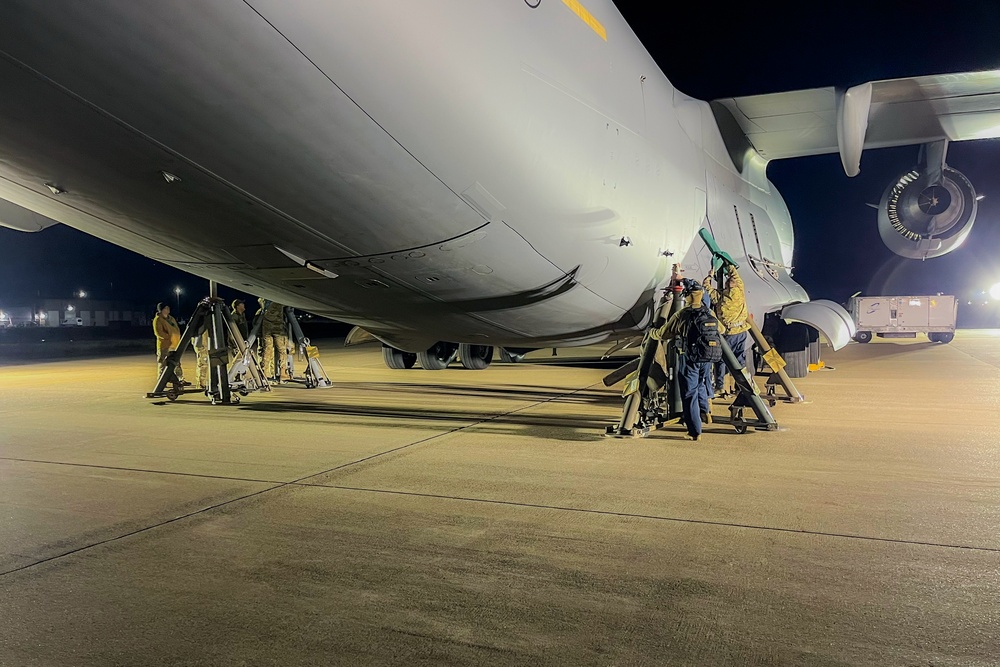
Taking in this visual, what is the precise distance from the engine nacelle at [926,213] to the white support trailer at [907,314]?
37.5 feet

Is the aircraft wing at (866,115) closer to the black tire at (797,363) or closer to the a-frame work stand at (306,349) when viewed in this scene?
the black tire at (797,363)

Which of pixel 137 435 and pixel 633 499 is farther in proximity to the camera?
pixel 137 435

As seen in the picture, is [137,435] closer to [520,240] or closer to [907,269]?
[520,240]

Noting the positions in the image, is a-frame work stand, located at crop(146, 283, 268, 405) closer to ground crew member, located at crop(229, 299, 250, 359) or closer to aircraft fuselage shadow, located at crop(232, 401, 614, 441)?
aircraft fuselage shadow, located at crop(232, 401, 614, 441)

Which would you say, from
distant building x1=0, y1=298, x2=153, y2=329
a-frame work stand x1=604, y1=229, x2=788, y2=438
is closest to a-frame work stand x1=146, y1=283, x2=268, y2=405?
a-frame work stand x1=604, y1=229, x2=788, y2=438

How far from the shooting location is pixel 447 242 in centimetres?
423

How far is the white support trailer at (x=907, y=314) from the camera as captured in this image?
2091 centimetres

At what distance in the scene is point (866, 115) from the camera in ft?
19.2

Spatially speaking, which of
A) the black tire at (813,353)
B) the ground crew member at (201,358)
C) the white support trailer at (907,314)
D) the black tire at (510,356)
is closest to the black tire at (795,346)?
the black tire at (813,353)

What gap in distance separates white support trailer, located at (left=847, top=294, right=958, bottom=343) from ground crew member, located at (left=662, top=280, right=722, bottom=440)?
1754 cm

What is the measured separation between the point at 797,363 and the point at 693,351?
5497mm

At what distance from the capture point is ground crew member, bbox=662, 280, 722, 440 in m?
5.61

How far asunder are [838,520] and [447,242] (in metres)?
2.55

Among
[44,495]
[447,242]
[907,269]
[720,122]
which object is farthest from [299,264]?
[907,269]
